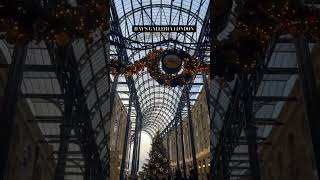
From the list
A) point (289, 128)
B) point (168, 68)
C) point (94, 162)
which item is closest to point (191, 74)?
point (168, 68)

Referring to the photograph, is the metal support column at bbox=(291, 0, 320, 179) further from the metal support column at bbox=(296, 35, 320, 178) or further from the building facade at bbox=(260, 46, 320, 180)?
the building facade at bbox=(260, 46, 320, 180)

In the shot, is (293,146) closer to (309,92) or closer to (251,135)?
(251,135)

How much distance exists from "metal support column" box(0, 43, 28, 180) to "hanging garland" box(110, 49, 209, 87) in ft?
54.8

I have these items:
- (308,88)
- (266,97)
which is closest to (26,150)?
(266,97)

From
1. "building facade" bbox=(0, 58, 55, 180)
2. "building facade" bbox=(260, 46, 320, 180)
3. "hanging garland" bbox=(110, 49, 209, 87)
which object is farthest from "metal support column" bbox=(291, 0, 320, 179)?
"hanging garland" bbox=(110, 49, 209, 87)

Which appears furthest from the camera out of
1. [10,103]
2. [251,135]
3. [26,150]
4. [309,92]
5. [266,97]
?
[26,150]

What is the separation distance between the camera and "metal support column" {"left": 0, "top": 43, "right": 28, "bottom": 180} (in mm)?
8430

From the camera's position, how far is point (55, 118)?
53.4 ft

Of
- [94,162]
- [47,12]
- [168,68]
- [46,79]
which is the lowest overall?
[94,162]

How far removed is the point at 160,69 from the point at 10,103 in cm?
1929

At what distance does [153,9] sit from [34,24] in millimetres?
30031

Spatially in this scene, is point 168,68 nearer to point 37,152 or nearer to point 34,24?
point 37,152

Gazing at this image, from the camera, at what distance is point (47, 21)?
7.95 metres

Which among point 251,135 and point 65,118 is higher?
point 65,118
